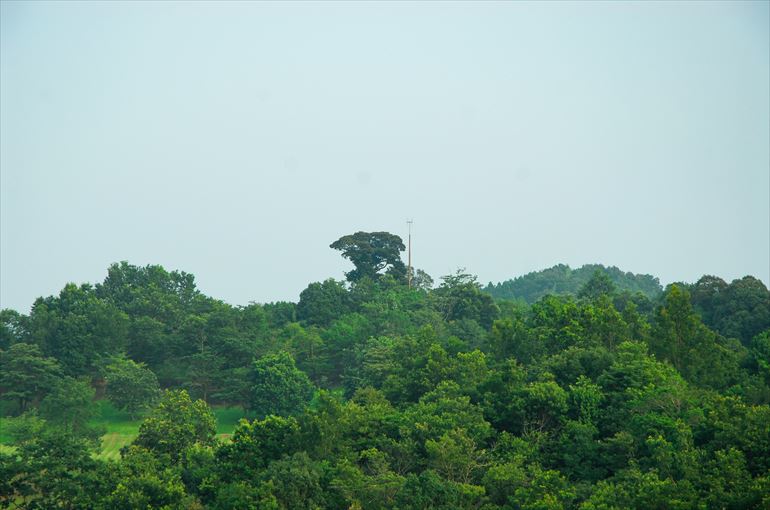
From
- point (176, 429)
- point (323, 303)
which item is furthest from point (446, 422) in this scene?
point (323, 303)

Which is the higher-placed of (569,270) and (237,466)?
(569,270)

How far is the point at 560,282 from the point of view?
368ft

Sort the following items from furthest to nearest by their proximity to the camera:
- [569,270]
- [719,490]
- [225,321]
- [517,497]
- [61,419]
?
[569,270], [225,321], [61,419], [517,497], [719,490]

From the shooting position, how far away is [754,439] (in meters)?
32.7

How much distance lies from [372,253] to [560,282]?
1576 inches

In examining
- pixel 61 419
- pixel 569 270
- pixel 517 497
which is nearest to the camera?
pixel 517 497

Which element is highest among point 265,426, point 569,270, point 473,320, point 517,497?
point 569,270

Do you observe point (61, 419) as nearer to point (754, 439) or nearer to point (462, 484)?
point (462, 484)

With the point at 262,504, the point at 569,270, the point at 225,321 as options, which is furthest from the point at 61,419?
the point at 569,270

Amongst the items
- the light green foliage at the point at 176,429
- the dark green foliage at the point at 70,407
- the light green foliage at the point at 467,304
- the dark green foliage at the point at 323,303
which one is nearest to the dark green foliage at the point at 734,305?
the light green foliage at the point at 467,304

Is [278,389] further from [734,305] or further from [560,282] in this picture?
[560,282]

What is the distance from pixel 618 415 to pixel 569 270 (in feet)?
266

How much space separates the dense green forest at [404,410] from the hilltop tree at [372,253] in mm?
14362

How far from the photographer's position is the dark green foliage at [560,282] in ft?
363
